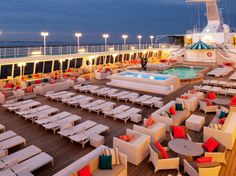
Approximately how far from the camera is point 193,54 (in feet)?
84.4

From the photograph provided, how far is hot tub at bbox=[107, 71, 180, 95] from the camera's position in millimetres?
12845

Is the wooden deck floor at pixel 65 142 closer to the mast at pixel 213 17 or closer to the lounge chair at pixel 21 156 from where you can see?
the lounge chair at pixel 21 156

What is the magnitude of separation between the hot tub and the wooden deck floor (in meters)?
3.03

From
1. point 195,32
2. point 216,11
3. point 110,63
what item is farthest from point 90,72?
point 216,11

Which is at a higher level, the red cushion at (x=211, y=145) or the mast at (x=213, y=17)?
the mast at (x=213, y=17)

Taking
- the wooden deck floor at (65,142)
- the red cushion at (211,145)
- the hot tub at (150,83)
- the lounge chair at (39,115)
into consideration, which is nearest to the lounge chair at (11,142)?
the wooden deck floor at (65,142)

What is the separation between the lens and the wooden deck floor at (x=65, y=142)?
18.1 ft

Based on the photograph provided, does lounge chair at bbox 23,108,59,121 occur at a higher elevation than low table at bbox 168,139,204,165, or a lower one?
higher

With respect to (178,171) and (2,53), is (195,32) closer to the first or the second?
(2,53)

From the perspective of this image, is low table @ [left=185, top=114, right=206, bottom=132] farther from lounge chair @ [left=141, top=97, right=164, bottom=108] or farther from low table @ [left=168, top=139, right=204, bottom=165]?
lounge chair @ [left=141, top=97, right=164, bottom=108]

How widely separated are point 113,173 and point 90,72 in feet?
53.3

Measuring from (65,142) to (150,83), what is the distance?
7.51m

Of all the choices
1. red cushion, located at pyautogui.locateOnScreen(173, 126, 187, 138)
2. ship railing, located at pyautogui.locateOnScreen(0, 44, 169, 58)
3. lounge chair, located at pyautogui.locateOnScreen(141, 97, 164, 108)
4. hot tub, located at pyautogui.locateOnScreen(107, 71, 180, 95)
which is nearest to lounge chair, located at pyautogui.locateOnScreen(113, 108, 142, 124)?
lounge chair, located at pyautogui.locateOnScreen(141, 97, 164, 108)

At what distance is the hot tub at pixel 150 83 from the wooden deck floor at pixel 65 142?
9.95ft
